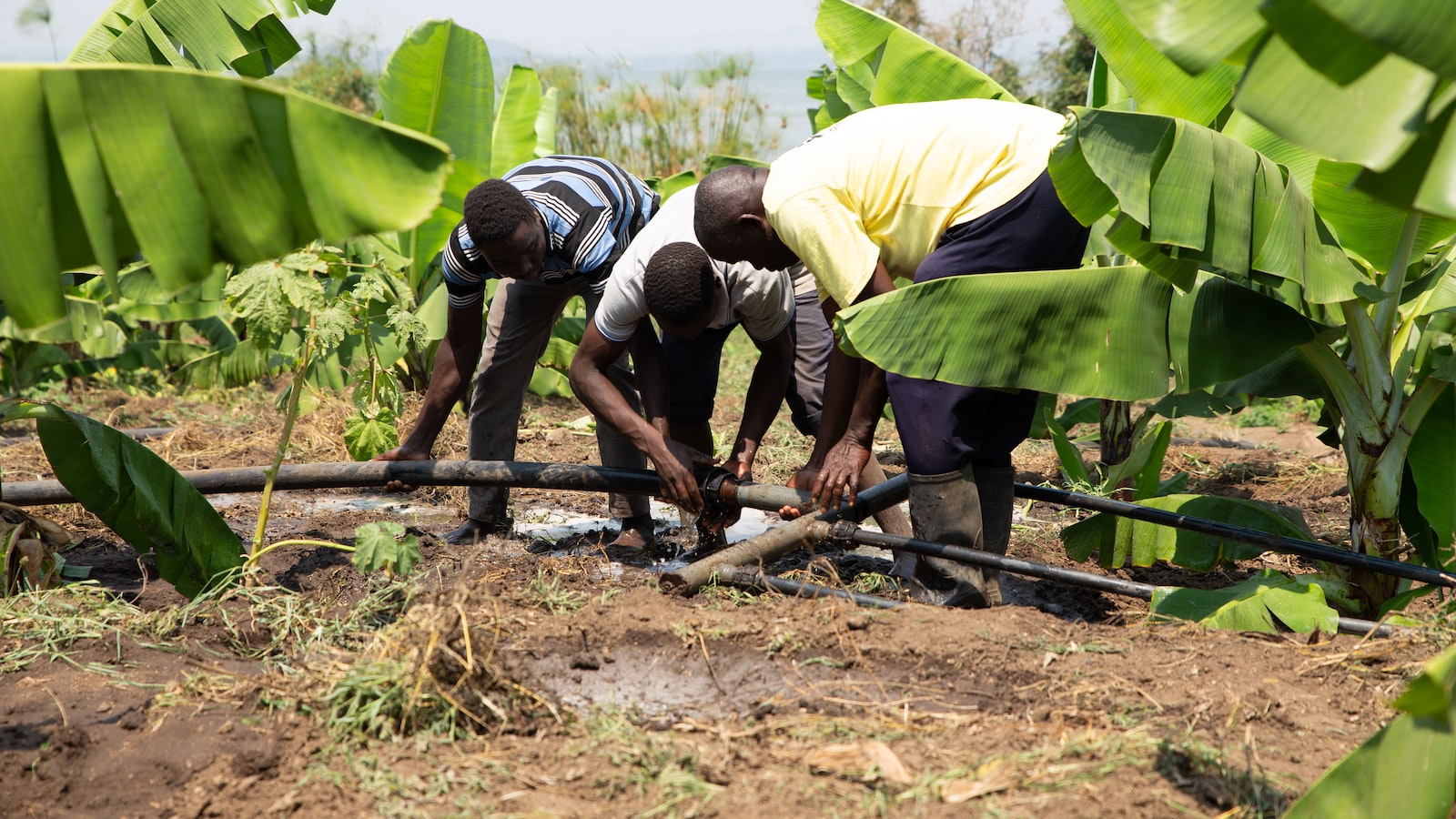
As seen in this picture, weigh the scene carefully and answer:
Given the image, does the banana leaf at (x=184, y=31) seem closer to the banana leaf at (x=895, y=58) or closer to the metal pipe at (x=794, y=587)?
the banana leaf at (x=895, y=58)

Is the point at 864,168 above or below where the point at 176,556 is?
above

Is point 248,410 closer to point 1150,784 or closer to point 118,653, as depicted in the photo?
point 118,653

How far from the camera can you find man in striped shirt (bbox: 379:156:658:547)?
13.7 feet

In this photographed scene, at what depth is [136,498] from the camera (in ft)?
11.4

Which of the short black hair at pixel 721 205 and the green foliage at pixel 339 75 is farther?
the green foliage at pixel 339 75

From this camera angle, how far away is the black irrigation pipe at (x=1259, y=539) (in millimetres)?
3150

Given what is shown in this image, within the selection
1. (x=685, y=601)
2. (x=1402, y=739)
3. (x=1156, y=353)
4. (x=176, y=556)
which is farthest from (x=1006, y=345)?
(x=176, y=556)

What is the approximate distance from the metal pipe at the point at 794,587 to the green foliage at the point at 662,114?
10645 millimetres

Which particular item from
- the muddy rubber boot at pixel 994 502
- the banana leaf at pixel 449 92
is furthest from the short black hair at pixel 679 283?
the banana leaf at pixel 449 92

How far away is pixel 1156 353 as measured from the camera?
10.8 feet

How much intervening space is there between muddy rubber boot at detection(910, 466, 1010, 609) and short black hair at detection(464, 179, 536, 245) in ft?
5.92

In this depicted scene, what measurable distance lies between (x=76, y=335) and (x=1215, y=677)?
6135mm

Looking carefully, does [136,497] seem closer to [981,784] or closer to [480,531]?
[480,531]

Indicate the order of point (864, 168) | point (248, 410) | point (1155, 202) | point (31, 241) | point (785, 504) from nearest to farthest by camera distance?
point (31, 241)
point (1155, 202)
point (864, 168)
point (785, 504)
point (248, 410)
